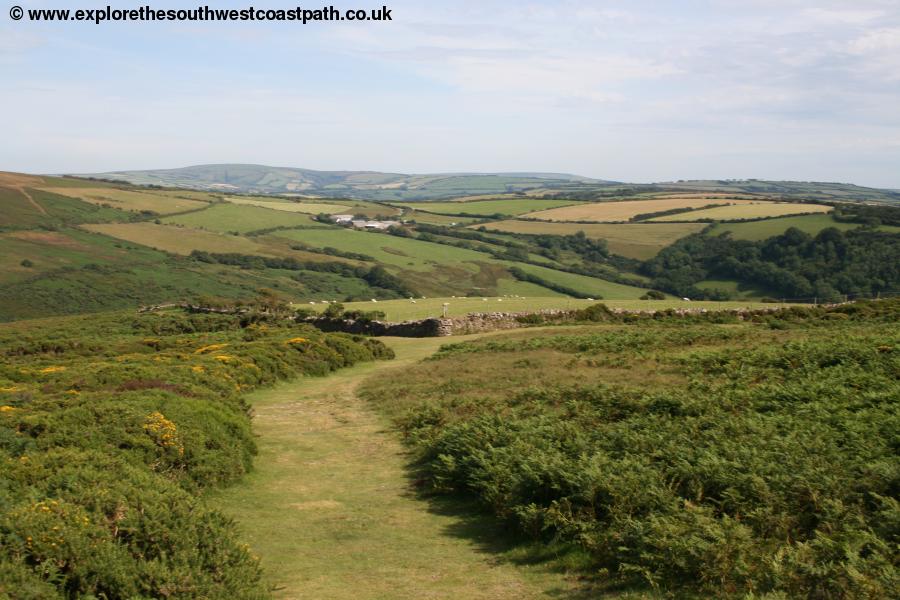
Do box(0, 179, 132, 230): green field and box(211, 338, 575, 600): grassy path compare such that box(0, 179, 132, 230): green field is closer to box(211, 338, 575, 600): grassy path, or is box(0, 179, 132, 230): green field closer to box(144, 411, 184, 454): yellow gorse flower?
box(211, 338, 575, 600): grassy path

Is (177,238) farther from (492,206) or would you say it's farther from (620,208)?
(620,208)

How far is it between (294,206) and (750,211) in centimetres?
9459

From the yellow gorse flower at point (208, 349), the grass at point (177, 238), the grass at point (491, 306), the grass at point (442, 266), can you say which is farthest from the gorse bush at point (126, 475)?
the grass at point (177, 238)

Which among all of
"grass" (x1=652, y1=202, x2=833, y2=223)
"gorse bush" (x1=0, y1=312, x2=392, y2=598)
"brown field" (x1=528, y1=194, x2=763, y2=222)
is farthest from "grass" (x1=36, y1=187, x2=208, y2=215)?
"gorse bush" (x1=0, y1=312, x2=392, y2=598)

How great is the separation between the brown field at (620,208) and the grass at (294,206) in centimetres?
4422

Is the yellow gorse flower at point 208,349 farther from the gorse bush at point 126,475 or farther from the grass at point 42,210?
the grass at point 42,210

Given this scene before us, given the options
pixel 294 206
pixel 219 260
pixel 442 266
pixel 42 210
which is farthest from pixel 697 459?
pixel 294 206

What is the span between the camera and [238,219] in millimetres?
136375

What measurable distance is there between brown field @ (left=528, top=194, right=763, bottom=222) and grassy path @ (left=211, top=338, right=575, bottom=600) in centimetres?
11731

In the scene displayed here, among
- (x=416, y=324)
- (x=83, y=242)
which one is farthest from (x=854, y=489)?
(x=83, y=242)

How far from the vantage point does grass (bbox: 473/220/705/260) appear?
4195 inches

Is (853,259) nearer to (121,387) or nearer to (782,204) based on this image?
(782,204)

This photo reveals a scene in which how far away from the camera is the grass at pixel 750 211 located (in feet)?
353

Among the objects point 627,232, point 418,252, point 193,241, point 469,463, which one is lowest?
point 418,252
